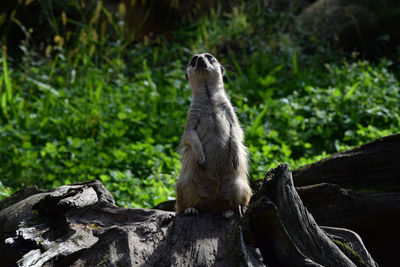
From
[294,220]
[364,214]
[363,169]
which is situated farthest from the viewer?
[363,169]

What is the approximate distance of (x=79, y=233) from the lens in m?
2.96

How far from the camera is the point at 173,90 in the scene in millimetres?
7285

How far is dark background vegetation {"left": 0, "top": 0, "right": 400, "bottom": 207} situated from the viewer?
5.77 meters

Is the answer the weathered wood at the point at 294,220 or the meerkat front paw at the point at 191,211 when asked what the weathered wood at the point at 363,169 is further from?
the weathered wood at the point at 294,220

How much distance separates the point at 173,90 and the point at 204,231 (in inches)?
172

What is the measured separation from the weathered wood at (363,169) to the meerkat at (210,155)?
0.66 meters

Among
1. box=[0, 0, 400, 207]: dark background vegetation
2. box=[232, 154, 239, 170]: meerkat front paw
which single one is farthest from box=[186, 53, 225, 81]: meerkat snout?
box=[0, 0, 400, 207]: dark background vegetation

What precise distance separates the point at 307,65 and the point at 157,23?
12.0 feet

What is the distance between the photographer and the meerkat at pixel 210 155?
11.7 feet

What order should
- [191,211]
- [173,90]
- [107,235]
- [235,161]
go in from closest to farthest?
[107,235] < [191,211] < [235,161] < [173,90]

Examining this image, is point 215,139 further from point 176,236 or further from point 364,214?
point 364,214

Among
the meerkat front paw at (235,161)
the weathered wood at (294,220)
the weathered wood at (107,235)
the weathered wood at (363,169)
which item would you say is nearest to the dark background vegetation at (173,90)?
Result: the weathered wood at (363,169)

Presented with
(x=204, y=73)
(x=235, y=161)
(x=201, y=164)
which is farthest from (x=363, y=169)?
(x=204, y=73)

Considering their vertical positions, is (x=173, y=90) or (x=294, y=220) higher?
(x=173, y=90)
